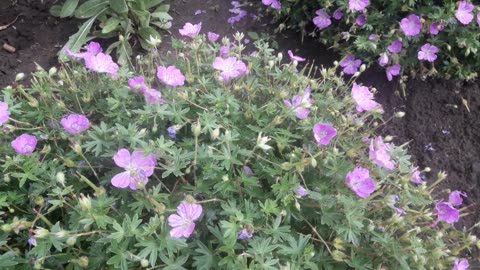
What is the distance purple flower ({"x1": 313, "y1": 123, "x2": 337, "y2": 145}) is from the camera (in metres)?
1.57

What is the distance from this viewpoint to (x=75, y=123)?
1579mm

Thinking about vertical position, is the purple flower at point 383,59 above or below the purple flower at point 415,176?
below

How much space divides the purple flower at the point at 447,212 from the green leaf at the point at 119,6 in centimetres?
194

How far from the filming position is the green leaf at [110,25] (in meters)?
2.94

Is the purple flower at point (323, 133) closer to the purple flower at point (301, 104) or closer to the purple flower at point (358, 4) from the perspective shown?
the purple flower at point (301, 104)

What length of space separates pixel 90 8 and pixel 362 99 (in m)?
1.81

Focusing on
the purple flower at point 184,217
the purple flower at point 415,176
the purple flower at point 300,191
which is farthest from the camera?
the purple flower at point 415,176

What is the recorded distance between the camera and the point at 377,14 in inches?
109

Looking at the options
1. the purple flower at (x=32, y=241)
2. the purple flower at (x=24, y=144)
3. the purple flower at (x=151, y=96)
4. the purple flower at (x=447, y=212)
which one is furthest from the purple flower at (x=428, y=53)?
the purple flower at (x=32, y=241)

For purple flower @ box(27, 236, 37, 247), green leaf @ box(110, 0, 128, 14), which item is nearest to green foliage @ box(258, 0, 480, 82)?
green leaf @ box(110, 0, 128, 14)

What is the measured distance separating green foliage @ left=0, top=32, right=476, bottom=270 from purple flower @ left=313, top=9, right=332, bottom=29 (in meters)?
1.20

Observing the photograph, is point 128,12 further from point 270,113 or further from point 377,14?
point 270,113

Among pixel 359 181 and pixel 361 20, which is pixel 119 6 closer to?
pixel 361 20

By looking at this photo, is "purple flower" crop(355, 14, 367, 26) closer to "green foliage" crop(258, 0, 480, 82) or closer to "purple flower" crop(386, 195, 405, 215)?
"green foliage" crop(258, 0, 480, 82)
